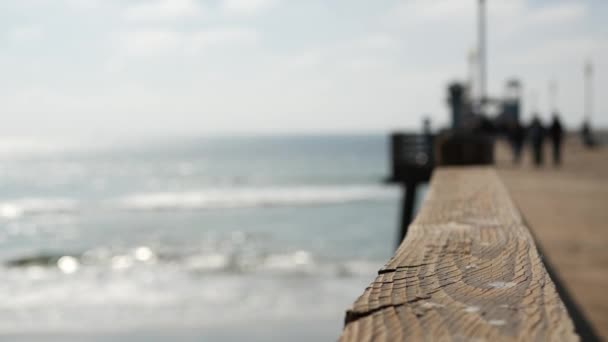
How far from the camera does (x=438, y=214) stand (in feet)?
7.53

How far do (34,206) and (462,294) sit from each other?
43418mm

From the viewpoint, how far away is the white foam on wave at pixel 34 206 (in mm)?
36094

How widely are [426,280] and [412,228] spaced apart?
0.73m

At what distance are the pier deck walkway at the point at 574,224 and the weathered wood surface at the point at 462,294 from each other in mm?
3743

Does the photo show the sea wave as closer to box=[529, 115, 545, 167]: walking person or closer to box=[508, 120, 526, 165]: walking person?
box=[529, 115, 545, 167]: walking person

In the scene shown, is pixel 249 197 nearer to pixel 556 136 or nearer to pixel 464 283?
pixel 556 136

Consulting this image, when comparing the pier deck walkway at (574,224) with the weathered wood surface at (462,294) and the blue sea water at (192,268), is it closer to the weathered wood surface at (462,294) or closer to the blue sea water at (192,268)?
the weathered wood surface at (462,294)

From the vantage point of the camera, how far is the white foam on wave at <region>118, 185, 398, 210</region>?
3581 centimetres

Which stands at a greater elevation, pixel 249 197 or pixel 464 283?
pixel 464 283

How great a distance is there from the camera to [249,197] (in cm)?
4125

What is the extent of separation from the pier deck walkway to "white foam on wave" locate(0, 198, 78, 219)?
1121 inches

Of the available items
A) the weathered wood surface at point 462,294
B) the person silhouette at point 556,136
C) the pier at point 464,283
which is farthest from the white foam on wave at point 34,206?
the weathered wood surface at point 462,294

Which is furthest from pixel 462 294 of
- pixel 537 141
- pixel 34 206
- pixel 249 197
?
pixel 34 206

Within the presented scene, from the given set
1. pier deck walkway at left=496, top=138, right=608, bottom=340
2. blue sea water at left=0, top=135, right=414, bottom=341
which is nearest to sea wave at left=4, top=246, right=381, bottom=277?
blue sea water at left=0, top=135, right=414, bottom=341
